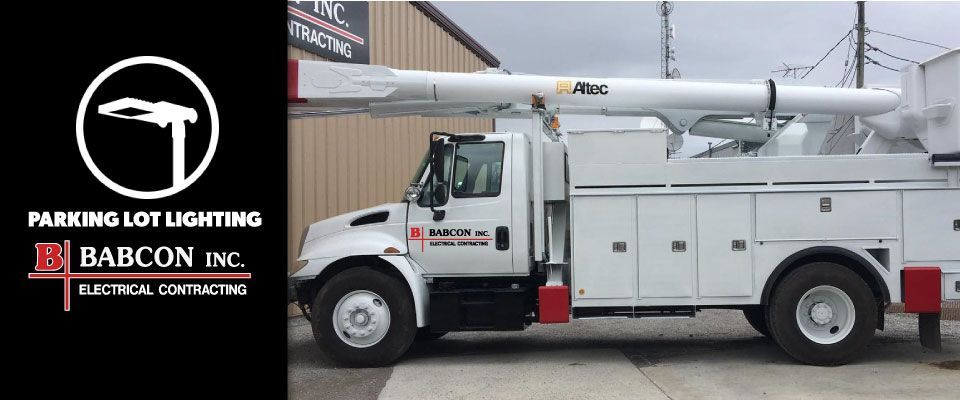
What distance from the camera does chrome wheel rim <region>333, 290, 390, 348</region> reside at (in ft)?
26.4

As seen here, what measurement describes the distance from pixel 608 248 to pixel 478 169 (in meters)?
1.55

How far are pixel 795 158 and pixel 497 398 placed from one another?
12.6 feet

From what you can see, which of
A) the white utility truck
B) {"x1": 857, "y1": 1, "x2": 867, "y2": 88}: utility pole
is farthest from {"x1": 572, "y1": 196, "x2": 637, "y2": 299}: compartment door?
{"x1": 857, "y1": 1, "x2": 867, "y2": 88}: utility pole

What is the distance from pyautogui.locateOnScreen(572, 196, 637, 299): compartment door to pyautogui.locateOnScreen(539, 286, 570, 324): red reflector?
0.15m

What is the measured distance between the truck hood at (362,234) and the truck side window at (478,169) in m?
0.65

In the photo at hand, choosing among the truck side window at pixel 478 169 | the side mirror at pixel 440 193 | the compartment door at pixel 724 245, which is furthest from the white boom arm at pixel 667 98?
the compartment door at pixel 724 245

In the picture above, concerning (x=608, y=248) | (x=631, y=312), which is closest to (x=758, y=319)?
(x=631, y=312)

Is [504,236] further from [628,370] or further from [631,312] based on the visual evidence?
[628,370]

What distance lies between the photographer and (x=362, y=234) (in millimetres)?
8305
